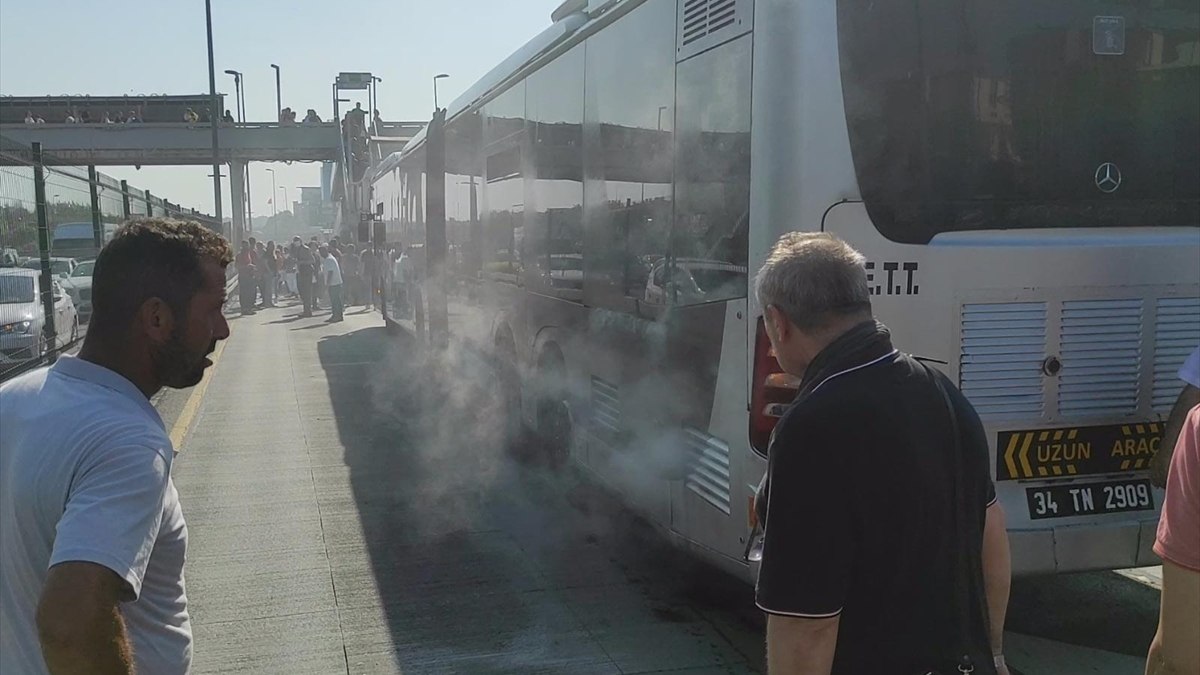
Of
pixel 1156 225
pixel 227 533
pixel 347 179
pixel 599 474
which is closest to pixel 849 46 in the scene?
pixel 1156 225

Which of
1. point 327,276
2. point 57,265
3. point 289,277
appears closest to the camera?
Answer: point 57,265

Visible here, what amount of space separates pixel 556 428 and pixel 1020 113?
375 centimetres

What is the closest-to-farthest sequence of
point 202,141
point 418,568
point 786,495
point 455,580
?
point 786,495 < point 455,580 < point 418,568 < point 202,141

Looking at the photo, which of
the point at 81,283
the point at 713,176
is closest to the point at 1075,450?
the point at 713,176

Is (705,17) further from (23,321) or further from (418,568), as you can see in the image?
(23,321)

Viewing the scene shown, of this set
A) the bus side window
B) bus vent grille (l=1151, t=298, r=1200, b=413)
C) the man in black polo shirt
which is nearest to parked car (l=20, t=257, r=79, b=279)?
the bus side window

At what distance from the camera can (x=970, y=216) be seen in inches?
156

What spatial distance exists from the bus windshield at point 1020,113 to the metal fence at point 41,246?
492 centimetres

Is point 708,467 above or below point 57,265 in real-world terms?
below

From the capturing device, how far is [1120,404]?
4.10 metres

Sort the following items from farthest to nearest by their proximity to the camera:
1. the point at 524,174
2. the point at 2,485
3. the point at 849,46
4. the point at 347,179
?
the point at 347,179
the point at 524,174
the point at 849,46
the point at 2,485

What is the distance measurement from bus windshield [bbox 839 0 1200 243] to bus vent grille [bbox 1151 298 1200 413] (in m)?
0.37

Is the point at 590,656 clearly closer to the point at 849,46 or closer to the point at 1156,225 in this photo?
the point at 849,46

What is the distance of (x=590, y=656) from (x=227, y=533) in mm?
2965
